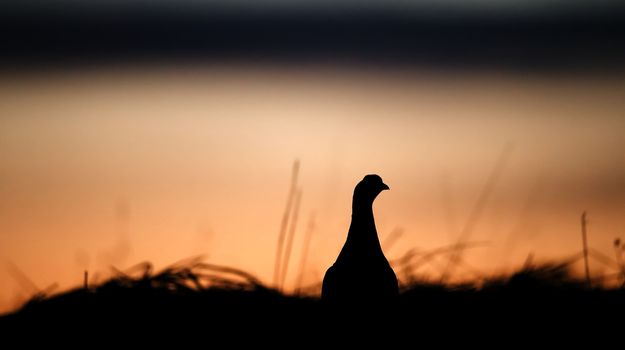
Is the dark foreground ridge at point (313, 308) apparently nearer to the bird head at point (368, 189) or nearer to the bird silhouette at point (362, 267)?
the bird silhouette at point (362, 267)

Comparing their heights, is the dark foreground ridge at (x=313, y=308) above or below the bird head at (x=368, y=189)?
below

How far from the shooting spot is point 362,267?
11.5ft

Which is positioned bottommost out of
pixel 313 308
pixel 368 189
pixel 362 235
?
pixel 313 308

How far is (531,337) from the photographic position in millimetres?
3498

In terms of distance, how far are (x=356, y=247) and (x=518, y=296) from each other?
857mm

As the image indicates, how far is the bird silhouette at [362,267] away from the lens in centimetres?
345

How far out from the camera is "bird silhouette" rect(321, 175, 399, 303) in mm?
3447

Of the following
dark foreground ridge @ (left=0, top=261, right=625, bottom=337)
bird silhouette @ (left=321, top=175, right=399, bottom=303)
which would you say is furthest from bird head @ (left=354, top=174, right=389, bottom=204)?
dark foreground ridge @ (left=0, top=261, right=625, bottom=337)

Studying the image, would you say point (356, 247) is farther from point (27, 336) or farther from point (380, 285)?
point (27, 336)

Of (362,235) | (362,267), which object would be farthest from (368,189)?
(362,267)

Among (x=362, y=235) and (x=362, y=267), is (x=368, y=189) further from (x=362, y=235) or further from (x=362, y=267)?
(x=362, y=267)

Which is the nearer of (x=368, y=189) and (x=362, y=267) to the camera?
(x=362, y=267)

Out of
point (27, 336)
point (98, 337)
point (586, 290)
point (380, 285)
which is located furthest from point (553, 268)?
point (27, 336)

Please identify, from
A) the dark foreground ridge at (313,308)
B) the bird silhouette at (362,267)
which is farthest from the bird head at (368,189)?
the dark foreground ridge at (313,308)
